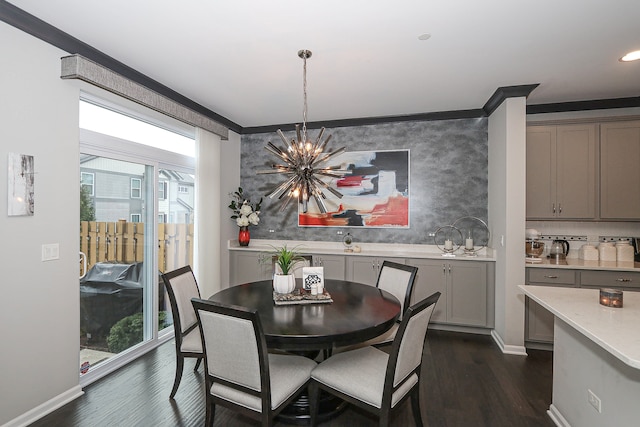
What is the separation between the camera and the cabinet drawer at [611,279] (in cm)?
310

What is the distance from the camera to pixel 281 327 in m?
1.86

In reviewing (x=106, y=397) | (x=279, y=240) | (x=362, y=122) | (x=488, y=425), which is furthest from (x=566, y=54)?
(x=106, y=397)

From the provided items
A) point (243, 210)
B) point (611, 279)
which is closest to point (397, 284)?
point (611, 279)

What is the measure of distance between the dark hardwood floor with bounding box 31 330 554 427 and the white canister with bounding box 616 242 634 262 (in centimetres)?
132

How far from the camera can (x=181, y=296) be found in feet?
8.37

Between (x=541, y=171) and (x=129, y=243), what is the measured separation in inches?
175

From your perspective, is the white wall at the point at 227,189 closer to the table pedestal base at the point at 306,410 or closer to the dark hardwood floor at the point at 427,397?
the dark hardwood floor at the point at 427,397

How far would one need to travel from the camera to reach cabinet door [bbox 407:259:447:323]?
151 inches

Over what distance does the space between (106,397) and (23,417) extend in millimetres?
474

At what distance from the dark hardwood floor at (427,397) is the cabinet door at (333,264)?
1.40 metres

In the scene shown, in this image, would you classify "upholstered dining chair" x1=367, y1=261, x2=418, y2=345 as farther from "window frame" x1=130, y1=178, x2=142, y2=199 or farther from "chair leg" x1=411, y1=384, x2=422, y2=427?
"window frame" x1=130, y1=178, x2=142, y2=199

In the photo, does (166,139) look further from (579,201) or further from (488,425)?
(579,201)

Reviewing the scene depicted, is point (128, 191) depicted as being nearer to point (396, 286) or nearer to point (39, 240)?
point (39, 240)

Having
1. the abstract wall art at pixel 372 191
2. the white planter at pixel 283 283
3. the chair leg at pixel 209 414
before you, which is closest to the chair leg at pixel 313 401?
the chair leg at pixel 209 414
